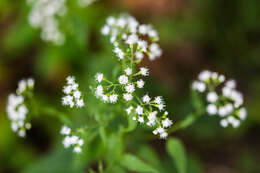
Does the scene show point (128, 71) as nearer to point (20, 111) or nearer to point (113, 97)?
point (113, 97)

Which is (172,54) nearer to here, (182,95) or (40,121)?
(182,95)

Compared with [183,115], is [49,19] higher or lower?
higher

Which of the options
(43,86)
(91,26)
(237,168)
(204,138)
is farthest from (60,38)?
(237,168)

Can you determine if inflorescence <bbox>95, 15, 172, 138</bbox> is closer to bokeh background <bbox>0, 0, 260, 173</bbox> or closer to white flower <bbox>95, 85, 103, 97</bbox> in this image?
white flower <bbox>95, 85, 103, 97</bbox>

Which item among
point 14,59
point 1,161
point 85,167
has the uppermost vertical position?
point 14,59

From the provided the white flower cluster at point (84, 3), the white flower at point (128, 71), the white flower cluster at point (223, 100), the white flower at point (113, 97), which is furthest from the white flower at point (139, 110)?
the white flower cluster at point (84, 3)
